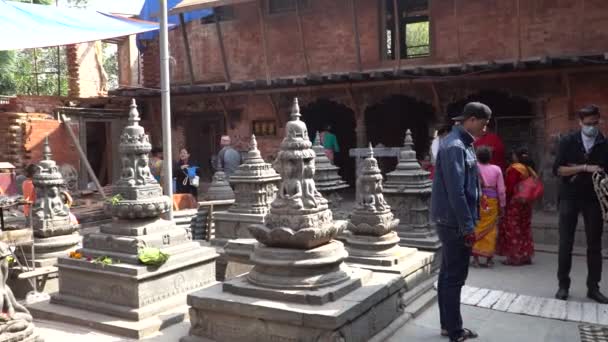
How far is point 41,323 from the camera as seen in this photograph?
532 centimetres

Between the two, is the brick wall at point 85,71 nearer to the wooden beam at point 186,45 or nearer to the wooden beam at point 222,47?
the wooden beam at point 186,45

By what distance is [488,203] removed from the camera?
7.77 meters

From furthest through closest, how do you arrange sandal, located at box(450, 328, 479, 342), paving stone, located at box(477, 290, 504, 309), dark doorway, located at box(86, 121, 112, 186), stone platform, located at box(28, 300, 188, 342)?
dark doorway, located at box(86, 121, 112, 186) → paving stone, located at box(477, 290, 504, 309) → stone platform, located at box(28, 300, 188, 342) → sandal, located at box(450, 328, 479, 342)

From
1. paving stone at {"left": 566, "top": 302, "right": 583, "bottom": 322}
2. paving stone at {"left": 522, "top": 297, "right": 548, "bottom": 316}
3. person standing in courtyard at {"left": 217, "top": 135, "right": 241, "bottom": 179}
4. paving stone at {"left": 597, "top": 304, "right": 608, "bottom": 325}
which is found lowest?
paving stone at {"left": 597, "top": 304, "right": 608, "bottom": 325}

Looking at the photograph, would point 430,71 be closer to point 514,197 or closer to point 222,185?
point 514,197

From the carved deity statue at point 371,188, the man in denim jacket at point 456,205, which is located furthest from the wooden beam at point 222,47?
the man in denim jacket at point 456,205

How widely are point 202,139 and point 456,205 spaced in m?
13.1

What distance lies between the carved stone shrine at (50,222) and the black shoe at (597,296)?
6309 mm

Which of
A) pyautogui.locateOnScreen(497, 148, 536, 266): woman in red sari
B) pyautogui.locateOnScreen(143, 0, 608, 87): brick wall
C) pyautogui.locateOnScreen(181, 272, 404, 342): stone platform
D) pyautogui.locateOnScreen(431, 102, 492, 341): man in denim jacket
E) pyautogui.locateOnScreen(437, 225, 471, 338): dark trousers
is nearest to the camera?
pyautogui.locateOnScreen(181, 272, 404, 342): stone platform

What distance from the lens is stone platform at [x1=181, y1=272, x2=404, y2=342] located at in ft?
13.1

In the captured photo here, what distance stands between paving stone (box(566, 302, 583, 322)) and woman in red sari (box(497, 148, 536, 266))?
2341 millimetres

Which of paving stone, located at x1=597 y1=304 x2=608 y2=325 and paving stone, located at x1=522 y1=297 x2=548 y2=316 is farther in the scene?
paving stone, located at x1=522 y1=297 x2=548 y2=316

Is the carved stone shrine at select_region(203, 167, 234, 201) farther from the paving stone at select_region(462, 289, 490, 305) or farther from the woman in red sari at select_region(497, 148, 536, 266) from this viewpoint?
the paving stone at select_region(462, 289, 490, 305)

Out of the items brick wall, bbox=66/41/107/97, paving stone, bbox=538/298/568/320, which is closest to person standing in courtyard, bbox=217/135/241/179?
paving stone, bbox=538/298/568/320
